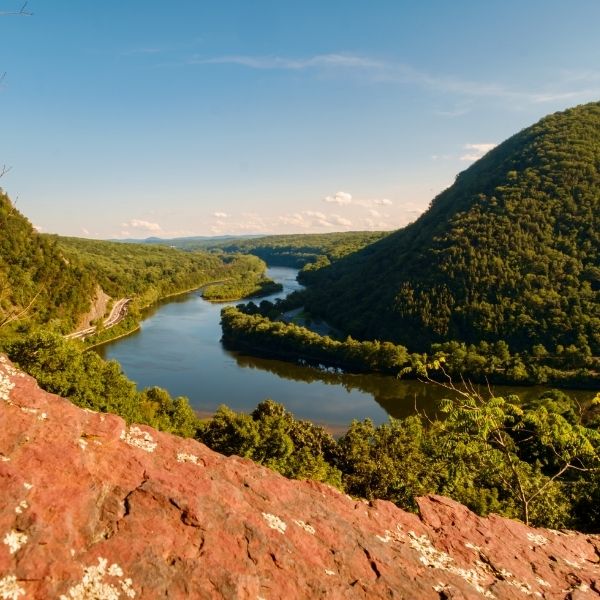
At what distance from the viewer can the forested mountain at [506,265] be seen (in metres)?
87.8

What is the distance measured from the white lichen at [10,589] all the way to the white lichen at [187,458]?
3414 mm

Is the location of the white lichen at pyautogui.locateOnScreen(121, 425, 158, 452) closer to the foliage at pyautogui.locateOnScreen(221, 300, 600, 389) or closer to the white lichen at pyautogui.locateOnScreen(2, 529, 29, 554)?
the white lichen at pyautogui.locateOnScreen(2, 529, 29, 554)

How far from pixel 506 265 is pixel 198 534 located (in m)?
107

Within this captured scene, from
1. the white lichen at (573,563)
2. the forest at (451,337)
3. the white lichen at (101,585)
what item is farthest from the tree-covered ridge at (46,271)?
the white lichen at (573,563)

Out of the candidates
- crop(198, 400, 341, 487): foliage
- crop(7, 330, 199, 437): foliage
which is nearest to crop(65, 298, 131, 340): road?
crop(7, 330, 199, 437): foliage

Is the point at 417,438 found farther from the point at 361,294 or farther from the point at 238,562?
the point at 361,294

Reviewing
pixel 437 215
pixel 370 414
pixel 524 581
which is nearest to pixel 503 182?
pixel 437 215

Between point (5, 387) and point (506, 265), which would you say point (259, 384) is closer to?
point (506, 265)

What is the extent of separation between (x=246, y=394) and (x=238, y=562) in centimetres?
6601

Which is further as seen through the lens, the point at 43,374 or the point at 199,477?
the point at 43,374

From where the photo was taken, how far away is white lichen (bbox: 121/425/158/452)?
809 cm

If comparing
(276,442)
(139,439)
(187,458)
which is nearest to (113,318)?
(276,442)

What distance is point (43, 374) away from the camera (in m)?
32.5

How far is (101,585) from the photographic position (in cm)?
525
